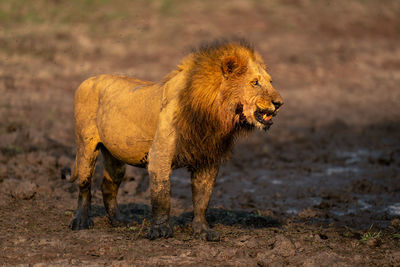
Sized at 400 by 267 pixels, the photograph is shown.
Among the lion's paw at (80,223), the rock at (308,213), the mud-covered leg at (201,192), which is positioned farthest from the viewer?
the rock at (308,213)

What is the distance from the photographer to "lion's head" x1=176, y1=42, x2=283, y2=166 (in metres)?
5.34

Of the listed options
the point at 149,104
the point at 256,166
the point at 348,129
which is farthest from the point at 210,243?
the point at 348,129

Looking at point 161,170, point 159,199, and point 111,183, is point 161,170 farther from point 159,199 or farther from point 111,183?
point 111,183

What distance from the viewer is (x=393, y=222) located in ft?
22.7

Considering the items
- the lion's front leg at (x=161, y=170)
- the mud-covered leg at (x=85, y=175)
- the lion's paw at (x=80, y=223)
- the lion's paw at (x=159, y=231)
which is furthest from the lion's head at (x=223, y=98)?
the lion's paw at (x=80, y=223)

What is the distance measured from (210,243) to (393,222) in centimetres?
262

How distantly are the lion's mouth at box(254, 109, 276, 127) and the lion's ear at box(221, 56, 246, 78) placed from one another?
42cm

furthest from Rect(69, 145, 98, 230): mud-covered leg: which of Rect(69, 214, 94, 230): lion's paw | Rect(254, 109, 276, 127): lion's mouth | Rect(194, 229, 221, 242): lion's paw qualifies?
Rect(254, 109, 276, 127): lion's mouth

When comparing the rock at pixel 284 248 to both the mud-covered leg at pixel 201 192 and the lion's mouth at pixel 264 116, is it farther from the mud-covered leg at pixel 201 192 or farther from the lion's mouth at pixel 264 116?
the lion's mouth at pixel 264 116

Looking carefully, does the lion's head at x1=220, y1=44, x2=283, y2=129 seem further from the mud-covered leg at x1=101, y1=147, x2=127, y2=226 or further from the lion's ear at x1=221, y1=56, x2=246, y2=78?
the mud-covered leg at x1=101, y1=147, x2=127, y2=226

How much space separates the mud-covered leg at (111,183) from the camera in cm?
674

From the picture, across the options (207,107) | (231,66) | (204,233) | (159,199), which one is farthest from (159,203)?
(231,66)

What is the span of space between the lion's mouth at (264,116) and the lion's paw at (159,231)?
4.59 feet

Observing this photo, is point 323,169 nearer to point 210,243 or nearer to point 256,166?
point 256,166
